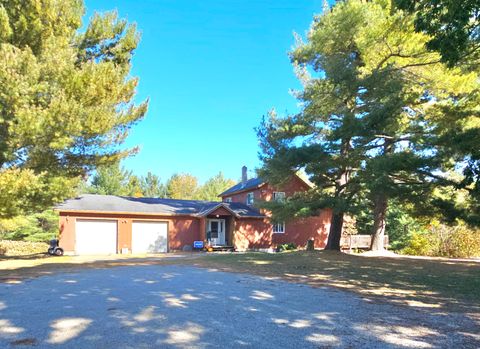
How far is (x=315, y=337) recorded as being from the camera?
505cm

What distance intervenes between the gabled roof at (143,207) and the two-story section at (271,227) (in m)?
0.97

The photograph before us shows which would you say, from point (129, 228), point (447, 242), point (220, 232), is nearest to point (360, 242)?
point (447, 242)

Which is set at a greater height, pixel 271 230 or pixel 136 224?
pixel 136 224

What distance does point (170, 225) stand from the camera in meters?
26.5

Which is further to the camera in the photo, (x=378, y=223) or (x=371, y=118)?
(x=378, y=223)

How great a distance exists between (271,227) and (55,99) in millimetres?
18595

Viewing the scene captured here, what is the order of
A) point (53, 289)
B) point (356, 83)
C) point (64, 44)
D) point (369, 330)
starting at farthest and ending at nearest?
point (64, 44) → point (356, 83) → point (53, 289) → point (369, 330)

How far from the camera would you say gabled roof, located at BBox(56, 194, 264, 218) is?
954 inches

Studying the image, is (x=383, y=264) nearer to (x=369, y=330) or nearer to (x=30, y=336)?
(x=369, y=330)

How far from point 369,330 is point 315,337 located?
877 mm

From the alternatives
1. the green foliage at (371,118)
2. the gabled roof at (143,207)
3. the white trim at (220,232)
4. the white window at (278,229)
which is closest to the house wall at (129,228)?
the gabled roof at (143,207)

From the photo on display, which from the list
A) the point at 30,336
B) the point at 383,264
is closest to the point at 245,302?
the point at 30,336

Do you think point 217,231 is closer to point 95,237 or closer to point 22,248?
point 95,237

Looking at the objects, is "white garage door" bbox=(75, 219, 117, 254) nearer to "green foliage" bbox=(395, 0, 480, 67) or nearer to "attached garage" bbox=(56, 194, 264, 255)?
"attached garage" bbox=(56, 194, 264, 255)
